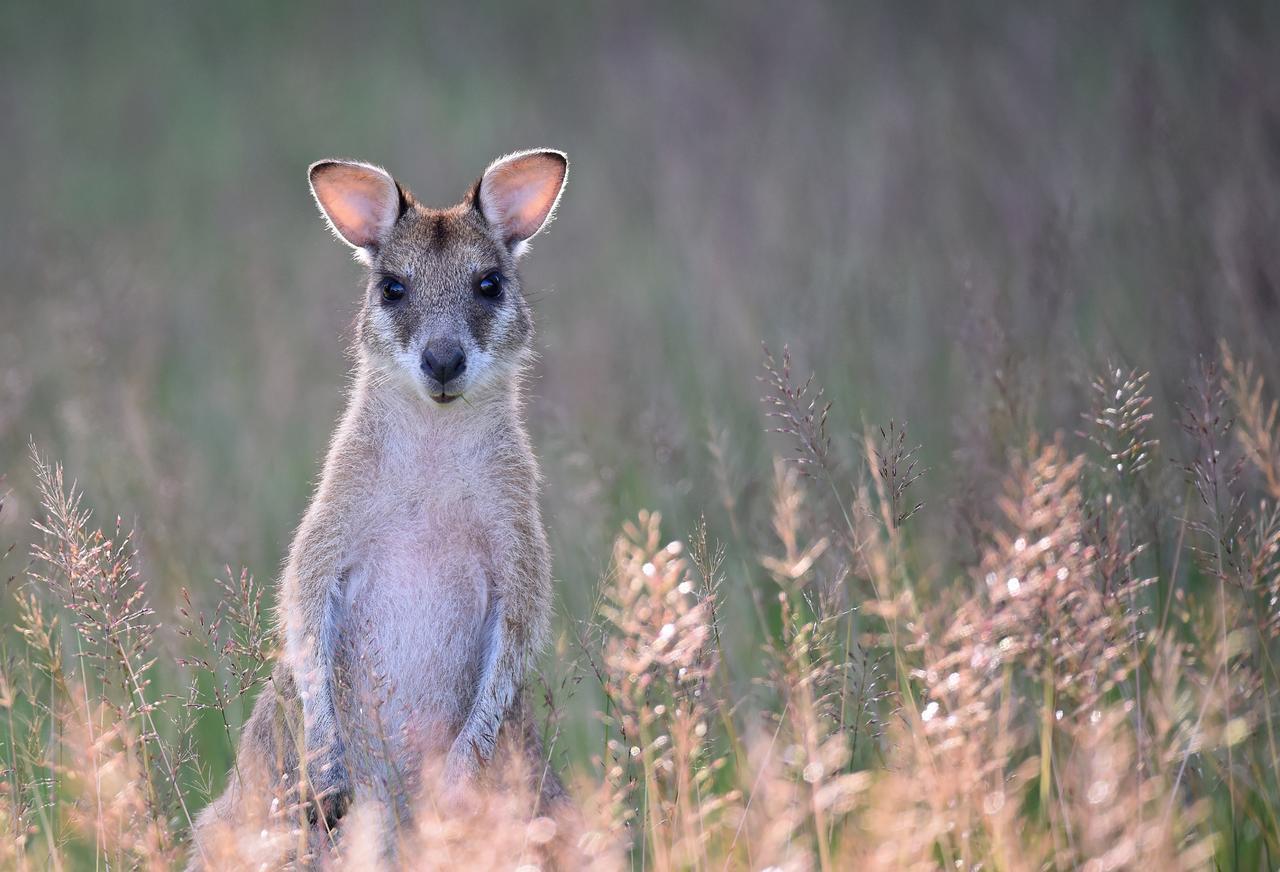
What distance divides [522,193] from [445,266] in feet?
1.68

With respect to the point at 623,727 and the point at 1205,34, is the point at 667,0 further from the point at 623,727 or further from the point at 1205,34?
the point at 623,727

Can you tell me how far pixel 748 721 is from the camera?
16.4 feet

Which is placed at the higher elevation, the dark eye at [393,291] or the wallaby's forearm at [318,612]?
the dark eye at [393,291]

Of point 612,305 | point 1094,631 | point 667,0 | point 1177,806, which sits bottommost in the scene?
point 1177,806

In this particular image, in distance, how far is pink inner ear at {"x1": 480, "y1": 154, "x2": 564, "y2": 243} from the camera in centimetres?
566

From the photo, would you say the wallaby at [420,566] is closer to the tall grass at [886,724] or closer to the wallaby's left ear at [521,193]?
the tall grass at [886,724]

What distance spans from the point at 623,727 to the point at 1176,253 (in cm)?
562

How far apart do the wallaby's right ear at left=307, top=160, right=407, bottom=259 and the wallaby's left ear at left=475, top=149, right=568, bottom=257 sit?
345mm

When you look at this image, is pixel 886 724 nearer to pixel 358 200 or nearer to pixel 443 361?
pixel 443 361

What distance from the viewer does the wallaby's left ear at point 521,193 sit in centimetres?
565

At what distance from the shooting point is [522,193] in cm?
580

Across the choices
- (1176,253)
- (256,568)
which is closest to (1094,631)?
(256,568)

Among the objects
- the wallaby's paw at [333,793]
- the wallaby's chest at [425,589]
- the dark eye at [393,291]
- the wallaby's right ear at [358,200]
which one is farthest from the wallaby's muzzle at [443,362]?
the wallaby's paw at [333,793]

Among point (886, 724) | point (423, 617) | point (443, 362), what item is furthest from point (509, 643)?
point (886, 724)
